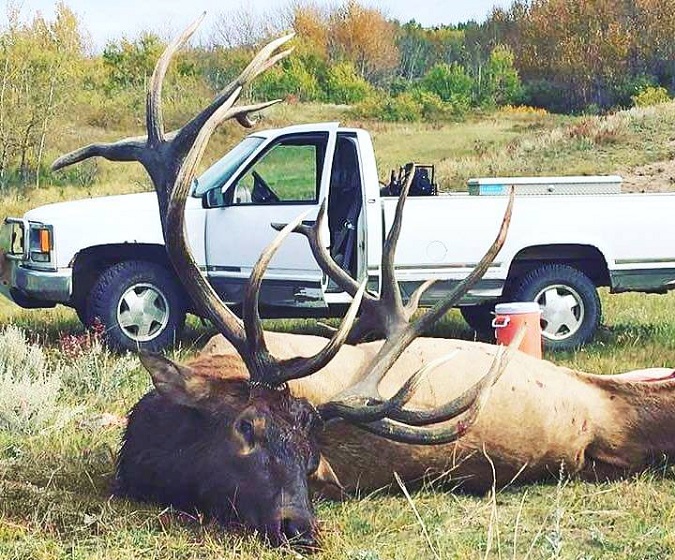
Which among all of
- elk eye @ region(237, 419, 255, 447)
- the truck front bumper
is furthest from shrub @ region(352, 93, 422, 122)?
elk eye @ region(237, 419, 255, 447)

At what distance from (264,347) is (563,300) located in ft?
19.2

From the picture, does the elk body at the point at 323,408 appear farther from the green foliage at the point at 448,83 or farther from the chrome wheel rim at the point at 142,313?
the green foliage at the point at 448,83

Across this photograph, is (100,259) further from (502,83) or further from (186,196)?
(502,83)

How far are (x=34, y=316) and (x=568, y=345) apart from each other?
5461 mm

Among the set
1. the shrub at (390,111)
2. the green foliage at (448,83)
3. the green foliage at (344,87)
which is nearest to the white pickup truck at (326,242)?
the shrub at (390,111)

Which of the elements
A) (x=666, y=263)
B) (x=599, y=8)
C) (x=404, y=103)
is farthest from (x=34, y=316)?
(x=599, y=8)

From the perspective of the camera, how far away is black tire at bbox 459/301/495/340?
10578mm

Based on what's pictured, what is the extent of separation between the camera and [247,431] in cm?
442

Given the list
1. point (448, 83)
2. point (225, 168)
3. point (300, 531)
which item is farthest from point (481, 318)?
point (448, 83)

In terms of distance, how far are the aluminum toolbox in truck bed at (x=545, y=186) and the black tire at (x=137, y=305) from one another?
317cm

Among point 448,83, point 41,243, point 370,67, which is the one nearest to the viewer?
point 41,243

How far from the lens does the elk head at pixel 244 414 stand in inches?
169

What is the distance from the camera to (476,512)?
5.04 m

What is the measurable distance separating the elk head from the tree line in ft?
88.0
